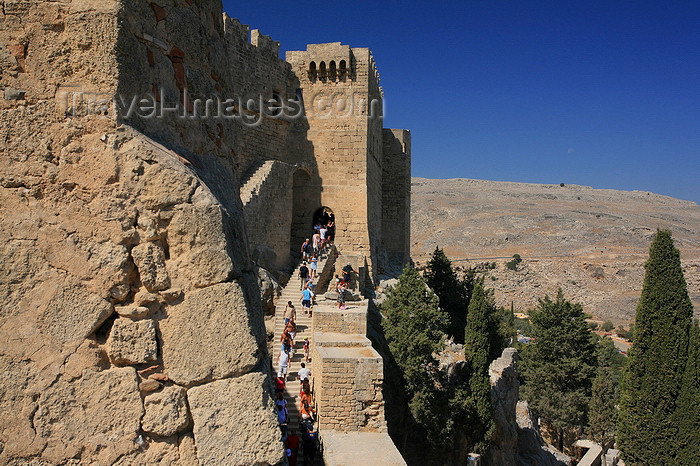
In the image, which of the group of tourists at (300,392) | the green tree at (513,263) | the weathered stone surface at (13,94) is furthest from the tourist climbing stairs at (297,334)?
the green tree at (513,263)

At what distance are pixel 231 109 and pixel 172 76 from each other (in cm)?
84

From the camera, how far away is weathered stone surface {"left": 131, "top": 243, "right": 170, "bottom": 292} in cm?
245

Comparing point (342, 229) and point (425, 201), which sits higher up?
point (425, 201)

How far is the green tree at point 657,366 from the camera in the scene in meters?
15.3

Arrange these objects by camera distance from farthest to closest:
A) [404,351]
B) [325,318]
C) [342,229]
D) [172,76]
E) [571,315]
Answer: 1. [571,315]
2. [342,229]
3. [404,351]
4. [325,318]
5. [172,76]

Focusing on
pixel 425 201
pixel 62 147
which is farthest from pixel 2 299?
pixel 425 201

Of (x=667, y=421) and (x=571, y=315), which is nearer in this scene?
(x=667, y=421)

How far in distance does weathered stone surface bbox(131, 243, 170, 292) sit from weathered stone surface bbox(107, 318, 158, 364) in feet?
0.55

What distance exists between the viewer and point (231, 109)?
12.9 ft

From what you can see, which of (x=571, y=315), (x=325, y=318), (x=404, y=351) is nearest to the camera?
(x=325, y=318)

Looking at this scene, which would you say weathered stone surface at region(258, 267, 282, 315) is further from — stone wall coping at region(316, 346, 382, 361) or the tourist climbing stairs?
stone wall coping at region(316, 346, 382, 361)

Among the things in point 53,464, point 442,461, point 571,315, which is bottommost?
point 442,461

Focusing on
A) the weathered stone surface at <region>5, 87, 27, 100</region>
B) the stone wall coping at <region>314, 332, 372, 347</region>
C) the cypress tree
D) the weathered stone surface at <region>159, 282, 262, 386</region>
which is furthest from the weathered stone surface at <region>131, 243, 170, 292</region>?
the cypress tree

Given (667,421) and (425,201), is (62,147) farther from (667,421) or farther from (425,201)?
(425,201)
